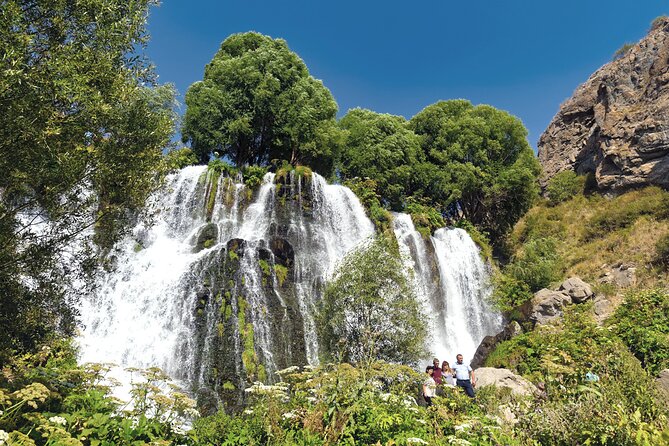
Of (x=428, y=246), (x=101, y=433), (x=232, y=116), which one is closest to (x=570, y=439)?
(x=101, y=433)

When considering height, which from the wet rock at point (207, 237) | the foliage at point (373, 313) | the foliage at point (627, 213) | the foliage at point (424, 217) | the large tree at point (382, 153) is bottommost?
the foliage at point (373, 313)

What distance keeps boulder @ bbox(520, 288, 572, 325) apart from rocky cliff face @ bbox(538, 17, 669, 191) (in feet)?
56.6

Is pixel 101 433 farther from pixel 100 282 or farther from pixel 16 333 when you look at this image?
pixel 100 282

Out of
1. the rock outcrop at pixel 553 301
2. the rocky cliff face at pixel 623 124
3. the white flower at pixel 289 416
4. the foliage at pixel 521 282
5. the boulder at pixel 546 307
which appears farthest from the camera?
the rocky cliff face at pixel 623 124

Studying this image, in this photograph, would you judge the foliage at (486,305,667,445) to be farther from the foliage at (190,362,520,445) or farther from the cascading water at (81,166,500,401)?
the cascading water at (81,166,500,401)

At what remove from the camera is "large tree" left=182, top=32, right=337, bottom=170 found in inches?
1094

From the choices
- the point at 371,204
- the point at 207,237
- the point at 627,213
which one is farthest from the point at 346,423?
the point at 627,213

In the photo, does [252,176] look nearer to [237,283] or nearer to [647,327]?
[237,283]

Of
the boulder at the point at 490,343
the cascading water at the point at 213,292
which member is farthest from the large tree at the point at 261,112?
the boulder at the point at 490,343

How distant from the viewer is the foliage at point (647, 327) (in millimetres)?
11609

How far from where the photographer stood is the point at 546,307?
19172 millimetres

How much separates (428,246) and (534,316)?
858 centimetres

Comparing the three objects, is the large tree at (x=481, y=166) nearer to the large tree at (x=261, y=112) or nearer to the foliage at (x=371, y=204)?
the foliage at (x=371, y=204)

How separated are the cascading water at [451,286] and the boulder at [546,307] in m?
3.90
